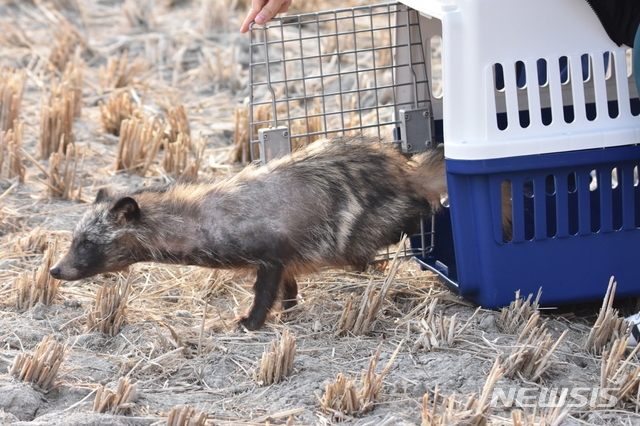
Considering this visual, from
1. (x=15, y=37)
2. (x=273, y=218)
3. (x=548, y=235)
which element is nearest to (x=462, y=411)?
(x=548, y=235)

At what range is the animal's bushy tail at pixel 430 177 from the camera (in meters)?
4.69

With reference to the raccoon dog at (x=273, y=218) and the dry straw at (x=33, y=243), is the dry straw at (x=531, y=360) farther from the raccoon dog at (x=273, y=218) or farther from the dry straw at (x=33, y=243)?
the dry straw at (x=33, y=243)

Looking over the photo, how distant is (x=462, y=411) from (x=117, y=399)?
1349 mm

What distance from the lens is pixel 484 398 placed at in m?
3.16

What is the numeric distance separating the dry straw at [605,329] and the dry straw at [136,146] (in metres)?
3.73

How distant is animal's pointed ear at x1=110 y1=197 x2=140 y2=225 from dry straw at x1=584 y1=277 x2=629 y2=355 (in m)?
2.41

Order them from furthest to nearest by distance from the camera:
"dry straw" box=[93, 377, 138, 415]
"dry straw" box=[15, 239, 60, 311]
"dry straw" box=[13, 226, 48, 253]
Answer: "dry straw" box=[13, 226, 48, 253] < "dry straw" box=[15, 239, 60, 311] < "dry straw" box=[93, 377, 138, 415]

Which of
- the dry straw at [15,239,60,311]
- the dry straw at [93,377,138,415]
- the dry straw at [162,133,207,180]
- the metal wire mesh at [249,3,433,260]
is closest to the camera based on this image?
the dry straw at [93,377,138,415]

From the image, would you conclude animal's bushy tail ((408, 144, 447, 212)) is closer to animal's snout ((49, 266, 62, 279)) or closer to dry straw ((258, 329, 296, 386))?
dry straw ((258, 329, 296, 386))

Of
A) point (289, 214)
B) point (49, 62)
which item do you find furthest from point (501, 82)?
point (49, 62)

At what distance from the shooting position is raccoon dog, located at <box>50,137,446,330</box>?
4473 mm

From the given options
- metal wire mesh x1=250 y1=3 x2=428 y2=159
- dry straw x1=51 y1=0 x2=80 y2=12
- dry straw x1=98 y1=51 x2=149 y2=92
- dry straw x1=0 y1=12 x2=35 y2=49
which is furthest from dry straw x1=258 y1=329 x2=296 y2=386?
dry straw x1=51 y1=0 x2=80 y2=12

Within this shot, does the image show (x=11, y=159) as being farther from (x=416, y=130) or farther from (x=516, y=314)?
(x=516, y=314)

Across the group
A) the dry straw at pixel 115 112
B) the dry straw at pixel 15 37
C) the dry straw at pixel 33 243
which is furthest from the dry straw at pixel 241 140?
the dry straw at pixel 15 37
